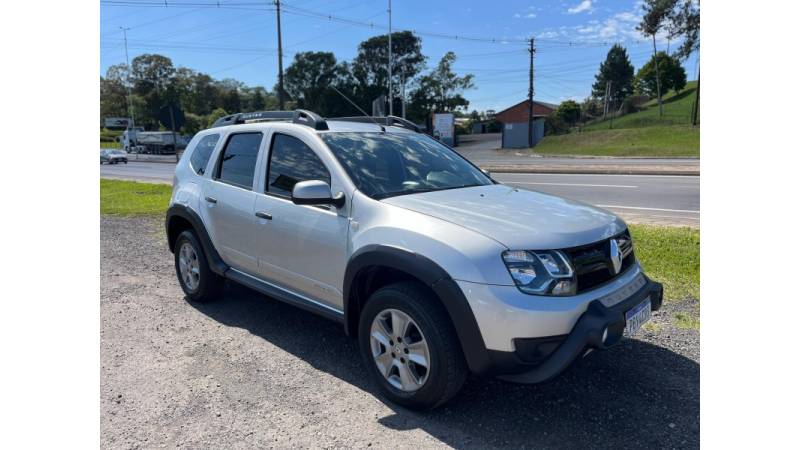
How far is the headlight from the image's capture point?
2.73 meters

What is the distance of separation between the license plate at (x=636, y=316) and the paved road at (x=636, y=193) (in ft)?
15.6

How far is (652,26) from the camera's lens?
163 ft

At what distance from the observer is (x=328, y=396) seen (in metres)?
3.41

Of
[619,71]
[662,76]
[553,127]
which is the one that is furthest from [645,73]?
[553,127]

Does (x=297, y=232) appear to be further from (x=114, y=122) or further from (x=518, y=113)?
(x=114, y=122)

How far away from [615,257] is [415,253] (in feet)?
3.96

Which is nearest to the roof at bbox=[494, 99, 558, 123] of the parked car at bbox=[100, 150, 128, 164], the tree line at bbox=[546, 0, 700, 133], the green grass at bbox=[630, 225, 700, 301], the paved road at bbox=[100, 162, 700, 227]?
the tree line at bbox=[546, 0, 700, 133]

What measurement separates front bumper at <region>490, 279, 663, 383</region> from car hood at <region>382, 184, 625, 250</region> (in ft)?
1.36

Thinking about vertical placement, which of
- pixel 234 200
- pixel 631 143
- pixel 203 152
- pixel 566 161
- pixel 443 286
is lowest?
pixel 443 286

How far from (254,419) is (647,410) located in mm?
2343

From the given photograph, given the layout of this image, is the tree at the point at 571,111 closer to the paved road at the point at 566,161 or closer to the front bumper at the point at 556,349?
the paved road at the point at 566,161

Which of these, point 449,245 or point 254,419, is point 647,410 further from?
point 254,419

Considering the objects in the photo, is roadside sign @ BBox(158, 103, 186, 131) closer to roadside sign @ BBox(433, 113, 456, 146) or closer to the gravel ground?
the gravel ground

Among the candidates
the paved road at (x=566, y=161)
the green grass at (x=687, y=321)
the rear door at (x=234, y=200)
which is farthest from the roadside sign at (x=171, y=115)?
the green grass at (x=687, y=321)
